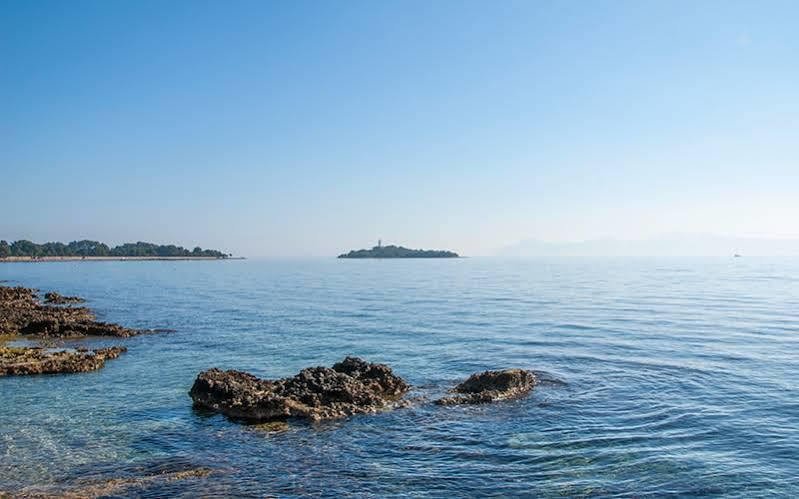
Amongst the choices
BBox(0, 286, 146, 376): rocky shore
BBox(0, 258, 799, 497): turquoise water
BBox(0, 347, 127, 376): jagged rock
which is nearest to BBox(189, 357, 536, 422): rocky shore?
BBox(0, 258, 799, 497): turquoise water

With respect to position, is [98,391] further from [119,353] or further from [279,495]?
[279,495]

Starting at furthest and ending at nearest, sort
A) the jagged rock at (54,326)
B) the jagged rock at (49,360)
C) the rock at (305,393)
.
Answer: the jagged rock at (54,326) → the jagged rock at (49,360) → the rock at (305,393)

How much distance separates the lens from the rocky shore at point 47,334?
27.2 m

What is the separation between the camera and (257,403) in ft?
64.5

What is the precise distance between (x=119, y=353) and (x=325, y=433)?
19.8 meters

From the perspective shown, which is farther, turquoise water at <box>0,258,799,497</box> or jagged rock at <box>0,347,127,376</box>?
jagged rock at <box>0,347,127,376</box>

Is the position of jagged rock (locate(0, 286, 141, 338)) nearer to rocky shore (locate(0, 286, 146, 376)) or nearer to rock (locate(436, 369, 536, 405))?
rocky shore (locate(0, 286, 146, 376))

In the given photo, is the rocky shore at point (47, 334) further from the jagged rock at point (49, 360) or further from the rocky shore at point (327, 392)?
the rocky shore at point (327, 392)

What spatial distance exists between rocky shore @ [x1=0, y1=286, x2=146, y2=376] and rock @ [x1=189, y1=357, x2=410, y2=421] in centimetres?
1020

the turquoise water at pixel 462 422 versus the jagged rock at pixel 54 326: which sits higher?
the jagged rock at pixel 54 326

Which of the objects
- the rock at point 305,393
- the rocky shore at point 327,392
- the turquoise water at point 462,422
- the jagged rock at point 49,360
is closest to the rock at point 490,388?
the rocky shore at point 327,392

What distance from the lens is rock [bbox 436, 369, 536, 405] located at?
2148cm

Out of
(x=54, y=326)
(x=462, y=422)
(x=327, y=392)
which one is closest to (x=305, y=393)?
(x=327, y=392)

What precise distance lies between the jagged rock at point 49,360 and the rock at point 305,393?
9.47 m
